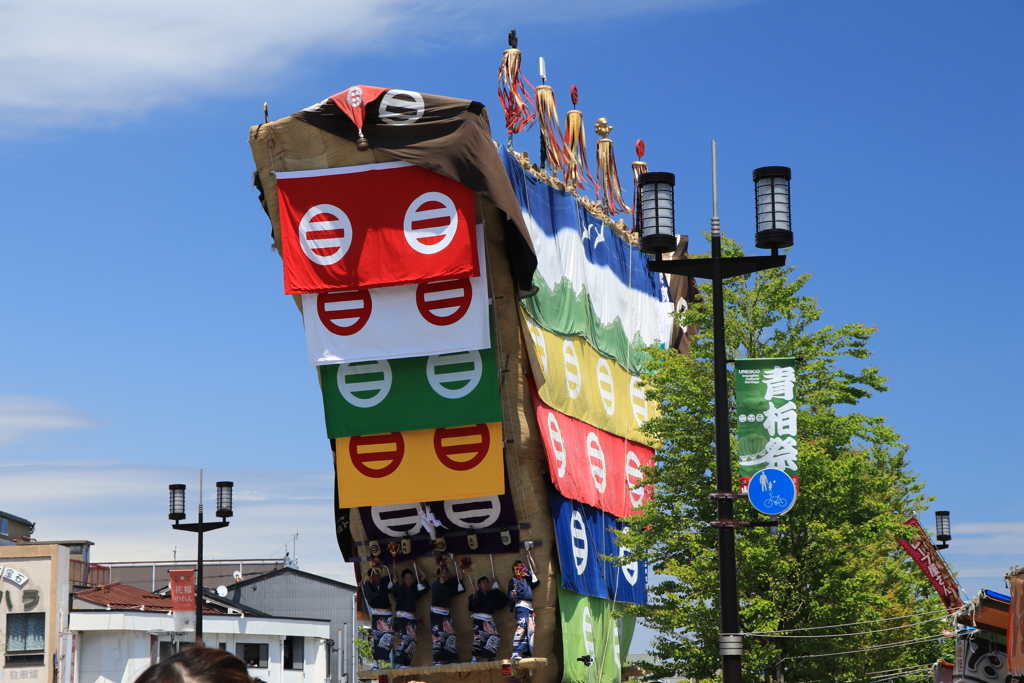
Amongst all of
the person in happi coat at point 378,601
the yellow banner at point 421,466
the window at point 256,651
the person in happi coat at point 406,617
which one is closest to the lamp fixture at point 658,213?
the yellow banner at point 421,466

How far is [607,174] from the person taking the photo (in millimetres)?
41312

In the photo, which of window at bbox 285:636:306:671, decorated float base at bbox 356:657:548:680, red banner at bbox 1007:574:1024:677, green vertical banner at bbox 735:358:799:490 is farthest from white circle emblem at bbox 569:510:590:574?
window at bbox 285:636:306:671

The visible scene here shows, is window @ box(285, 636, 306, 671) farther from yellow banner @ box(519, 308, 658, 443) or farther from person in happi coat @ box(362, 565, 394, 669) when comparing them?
person in happi coat @ box(362, 565, 394, 669)

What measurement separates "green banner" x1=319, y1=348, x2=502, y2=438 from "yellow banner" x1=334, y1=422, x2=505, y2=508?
490mm

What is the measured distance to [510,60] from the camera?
113 feet

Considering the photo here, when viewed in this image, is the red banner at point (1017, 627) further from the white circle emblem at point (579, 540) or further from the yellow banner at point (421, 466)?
the white circle emblem at point (579, 540)

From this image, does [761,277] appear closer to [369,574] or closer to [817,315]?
[817,315]

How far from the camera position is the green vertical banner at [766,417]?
16.9m

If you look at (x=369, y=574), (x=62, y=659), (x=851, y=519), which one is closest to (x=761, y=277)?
(x=851, y=519)

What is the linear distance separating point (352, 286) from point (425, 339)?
2.15 metres

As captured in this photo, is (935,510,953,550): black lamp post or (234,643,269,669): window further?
(234,643,269,669): window

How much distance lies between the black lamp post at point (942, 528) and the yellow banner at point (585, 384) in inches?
431

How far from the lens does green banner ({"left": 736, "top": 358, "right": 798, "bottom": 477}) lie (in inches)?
666

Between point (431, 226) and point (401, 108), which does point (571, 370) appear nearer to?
point (431, 226)
